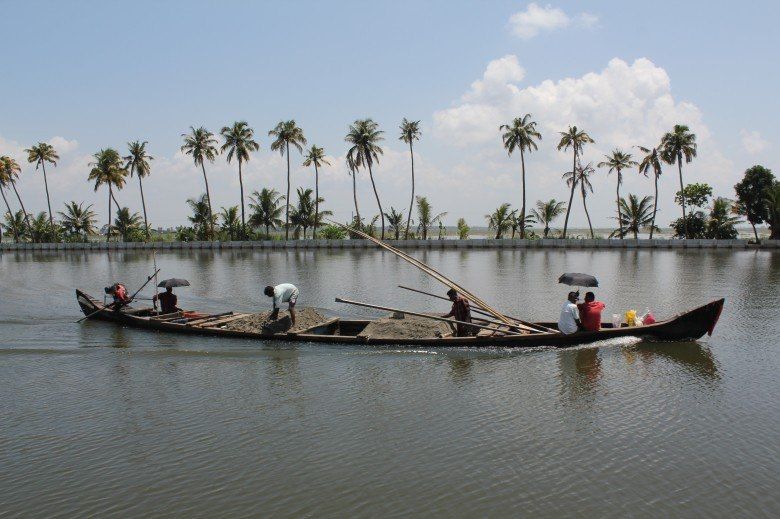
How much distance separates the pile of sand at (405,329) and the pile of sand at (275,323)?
5.69ft

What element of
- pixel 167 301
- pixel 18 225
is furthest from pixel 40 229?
pixel 167 301

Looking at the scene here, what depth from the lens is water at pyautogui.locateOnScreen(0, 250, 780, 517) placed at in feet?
25.8

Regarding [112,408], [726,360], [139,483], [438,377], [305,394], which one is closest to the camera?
[139,483]

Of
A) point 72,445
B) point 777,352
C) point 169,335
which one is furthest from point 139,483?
point 777,352

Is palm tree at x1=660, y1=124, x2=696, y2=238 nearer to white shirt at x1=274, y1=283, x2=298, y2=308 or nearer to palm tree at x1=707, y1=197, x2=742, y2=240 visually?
palm tree at x1=707, y1=197, x2=742, y2=240

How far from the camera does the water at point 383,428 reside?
25.8ft

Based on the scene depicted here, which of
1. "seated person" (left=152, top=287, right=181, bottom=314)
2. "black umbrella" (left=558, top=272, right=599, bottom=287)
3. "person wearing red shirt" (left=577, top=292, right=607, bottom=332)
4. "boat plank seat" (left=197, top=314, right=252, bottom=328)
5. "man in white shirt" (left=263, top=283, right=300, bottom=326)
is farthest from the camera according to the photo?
"seated person" (left=152, top=287, right=181, bottom=314)

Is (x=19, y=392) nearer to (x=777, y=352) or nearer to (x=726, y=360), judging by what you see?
(x=726, y=360)

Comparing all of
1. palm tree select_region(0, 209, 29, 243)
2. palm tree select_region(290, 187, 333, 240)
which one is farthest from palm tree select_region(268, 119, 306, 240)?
palm tree select_region(0, 209, 29, 243)

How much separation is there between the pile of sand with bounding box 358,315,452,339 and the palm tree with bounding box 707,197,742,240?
6066cm

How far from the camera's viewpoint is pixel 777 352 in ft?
50.5

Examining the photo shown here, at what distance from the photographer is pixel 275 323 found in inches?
661

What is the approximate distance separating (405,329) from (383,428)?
6.33 m

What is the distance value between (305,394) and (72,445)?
421 centimetres
